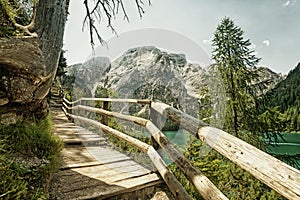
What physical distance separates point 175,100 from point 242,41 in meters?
4.09

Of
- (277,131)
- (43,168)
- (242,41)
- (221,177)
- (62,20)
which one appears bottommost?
(221,177)

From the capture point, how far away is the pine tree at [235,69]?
343 inches

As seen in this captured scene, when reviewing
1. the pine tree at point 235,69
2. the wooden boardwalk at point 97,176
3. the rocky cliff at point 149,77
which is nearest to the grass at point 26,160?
the wooden boardwalk at point 97,176

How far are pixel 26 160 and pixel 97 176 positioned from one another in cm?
70

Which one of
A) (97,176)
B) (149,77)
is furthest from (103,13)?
(149,77)

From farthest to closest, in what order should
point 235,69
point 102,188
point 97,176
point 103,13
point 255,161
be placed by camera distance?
point 235,69 → point 103,13 → point 97,176 → point 102,188 → point 255,161

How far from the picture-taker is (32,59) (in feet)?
5.92

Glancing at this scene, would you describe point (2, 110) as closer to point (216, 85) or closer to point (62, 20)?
point (62, 20)

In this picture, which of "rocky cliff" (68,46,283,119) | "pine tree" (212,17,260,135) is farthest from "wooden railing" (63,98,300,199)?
"rocky cliff" (68,46,283,119)

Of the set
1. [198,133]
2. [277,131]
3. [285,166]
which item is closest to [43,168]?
[198,133]

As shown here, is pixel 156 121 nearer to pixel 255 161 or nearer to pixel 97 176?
pixel 97 176

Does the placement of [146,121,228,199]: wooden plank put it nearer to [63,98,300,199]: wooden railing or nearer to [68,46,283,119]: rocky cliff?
[63,98,300,199]: wooden railing

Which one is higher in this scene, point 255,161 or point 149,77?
point 149,77

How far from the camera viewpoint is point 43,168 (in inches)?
71.6
